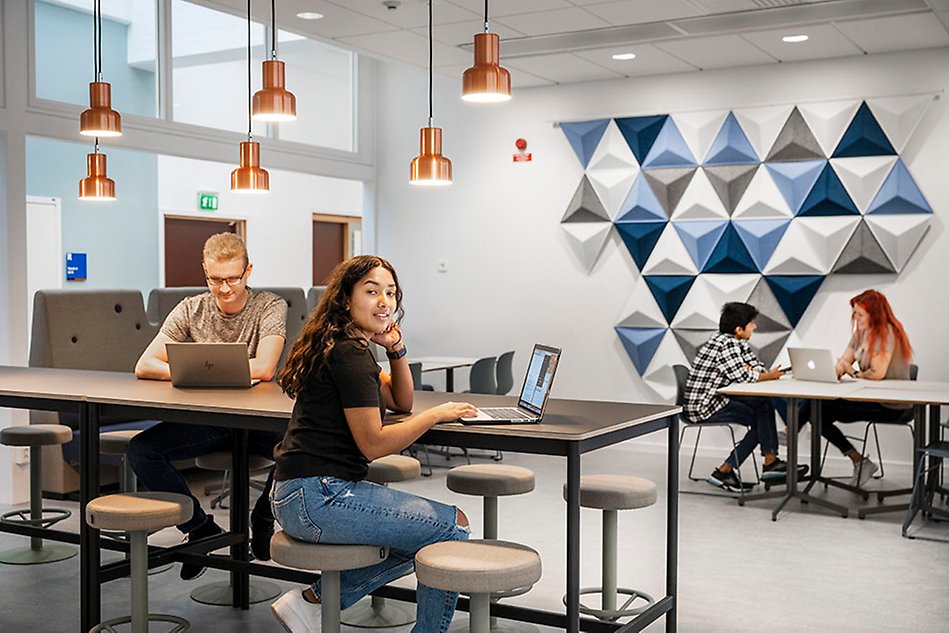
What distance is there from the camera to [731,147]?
7758 millimetres

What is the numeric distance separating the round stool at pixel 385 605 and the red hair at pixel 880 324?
367 centimetres

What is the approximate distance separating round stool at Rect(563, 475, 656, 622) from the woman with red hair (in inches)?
123

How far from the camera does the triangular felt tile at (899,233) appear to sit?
7.15m

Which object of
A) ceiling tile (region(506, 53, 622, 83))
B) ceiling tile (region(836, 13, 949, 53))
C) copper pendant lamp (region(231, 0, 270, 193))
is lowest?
copper pendant lamp (region(231, 0, 270, 193))

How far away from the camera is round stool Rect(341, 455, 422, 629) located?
3922mm

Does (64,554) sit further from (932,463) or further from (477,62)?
(932,463)

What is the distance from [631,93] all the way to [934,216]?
2.41 metres

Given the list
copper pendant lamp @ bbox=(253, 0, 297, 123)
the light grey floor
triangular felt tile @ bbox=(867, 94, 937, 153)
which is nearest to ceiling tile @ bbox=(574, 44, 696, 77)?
triangular felt tile @ bbox=(867, 94, 937, 153)

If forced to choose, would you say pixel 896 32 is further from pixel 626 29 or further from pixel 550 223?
pixel 550 223

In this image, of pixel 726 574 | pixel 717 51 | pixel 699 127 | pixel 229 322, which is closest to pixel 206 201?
pixel 699 127

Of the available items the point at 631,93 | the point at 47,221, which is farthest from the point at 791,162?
the point at 47,221

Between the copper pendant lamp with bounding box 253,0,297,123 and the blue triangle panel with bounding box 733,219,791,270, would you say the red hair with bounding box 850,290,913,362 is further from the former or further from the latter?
the copper pendant lamp with bounding box 253,0,297,123

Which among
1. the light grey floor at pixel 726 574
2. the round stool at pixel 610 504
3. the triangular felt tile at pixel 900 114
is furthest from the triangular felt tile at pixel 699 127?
the round stool at pixel 610 504

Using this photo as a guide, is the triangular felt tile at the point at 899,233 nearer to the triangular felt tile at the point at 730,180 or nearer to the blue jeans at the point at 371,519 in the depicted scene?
the triangular felt tile at the point at 730,180
